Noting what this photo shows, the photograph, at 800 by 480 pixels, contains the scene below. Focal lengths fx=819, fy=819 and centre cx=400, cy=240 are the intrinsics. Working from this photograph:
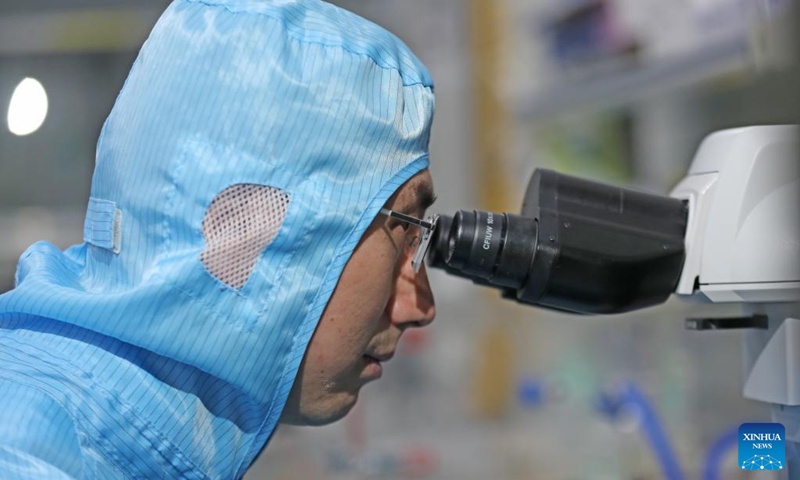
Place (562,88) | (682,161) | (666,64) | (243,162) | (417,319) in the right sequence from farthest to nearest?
(562,88)
(682,161)
(666,64)
(417,319)
(243,162)

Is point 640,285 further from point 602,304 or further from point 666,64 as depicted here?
point 666,64

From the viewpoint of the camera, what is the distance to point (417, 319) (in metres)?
0.77

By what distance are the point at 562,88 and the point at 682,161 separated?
0.50 metres

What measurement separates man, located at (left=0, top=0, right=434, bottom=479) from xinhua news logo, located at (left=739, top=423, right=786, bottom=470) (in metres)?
0.33

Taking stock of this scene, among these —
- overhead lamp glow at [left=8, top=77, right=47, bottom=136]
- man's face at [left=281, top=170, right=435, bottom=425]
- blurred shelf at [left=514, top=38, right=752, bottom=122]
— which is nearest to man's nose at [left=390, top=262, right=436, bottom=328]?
man's face at [left=281, top=170, right=435, bottom=425]

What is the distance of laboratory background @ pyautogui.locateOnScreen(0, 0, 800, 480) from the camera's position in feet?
4.20

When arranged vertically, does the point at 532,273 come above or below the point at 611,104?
below

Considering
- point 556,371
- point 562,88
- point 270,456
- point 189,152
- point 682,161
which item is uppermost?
point 562,88

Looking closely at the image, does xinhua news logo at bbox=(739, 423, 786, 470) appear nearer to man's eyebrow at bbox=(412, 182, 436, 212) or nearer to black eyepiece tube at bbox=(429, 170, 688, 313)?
black eyepiece tube at bbox=(429, 170, 688, 313)

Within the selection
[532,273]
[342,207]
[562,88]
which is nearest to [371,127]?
[342,207]

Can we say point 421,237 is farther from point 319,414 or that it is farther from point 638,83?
point 638,83

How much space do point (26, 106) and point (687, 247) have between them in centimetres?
68

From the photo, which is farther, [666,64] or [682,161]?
[682,161]

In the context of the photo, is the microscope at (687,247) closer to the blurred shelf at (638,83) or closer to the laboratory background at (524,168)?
the laboratory background at (524,168)
